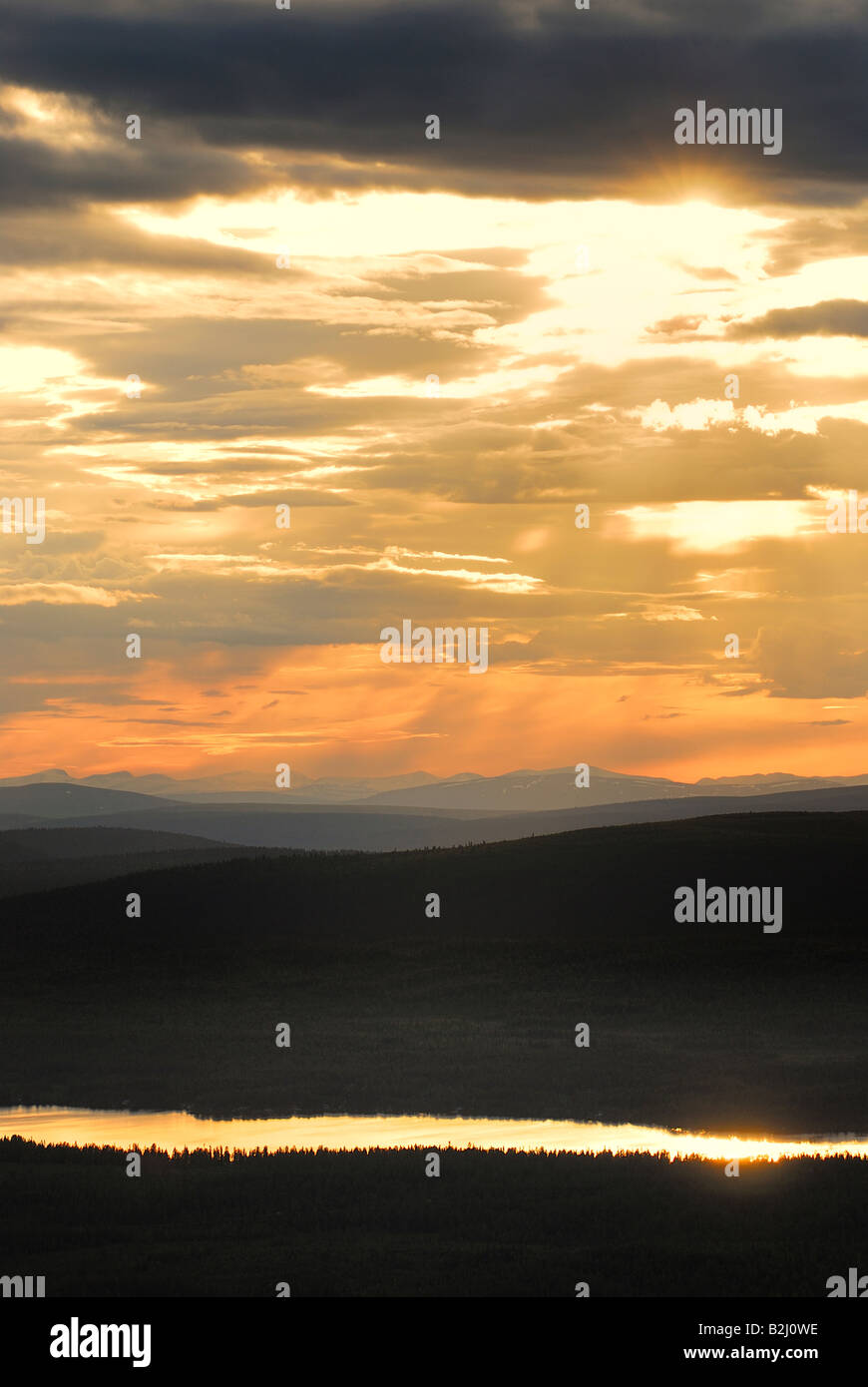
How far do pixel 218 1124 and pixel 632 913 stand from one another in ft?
146

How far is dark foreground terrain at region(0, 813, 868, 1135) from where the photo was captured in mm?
48750

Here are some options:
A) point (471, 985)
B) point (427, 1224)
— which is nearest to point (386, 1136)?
point (427, 1224)

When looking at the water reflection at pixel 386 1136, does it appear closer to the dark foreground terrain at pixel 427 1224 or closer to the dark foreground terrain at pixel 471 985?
the dark foreground terrain at pixel 471 985

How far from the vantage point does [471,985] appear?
7044 centimetres

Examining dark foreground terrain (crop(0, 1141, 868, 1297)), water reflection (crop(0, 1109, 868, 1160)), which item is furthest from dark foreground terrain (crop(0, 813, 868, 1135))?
dark foreground terrain (crop(0, 1141, 868, 1297))

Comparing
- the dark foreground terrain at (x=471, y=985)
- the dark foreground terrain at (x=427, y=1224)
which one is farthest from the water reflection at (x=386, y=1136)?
the dark foreground terrain at (x=427, y=1224)

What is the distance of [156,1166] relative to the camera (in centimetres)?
3662

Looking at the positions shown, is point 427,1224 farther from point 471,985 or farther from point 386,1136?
point 471,985

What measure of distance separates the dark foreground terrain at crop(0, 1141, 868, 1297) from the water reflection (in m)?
2.89

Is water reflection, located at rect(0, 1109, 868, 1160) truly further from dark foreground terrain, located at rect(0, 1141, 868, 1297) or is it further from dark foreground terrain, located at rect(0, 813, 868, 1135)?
dark foreground terrain, located at rect(0, 1141, 868, 1297)

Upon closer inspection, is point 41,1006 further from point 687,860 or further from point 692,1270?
point 692,1270

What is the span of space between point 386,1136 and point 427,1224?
11.9 metres

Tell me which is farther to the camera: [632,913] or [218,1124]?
[632,913]
